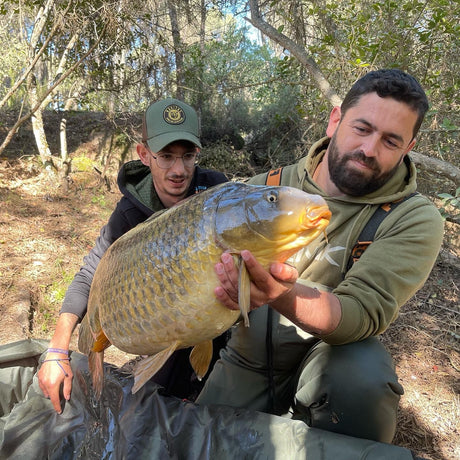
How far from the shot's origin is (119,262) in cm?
116

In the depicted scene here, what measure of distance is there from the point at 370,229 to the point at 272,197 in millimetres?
705

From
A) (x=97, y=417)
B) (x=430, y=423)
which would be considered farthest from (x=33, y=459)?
(x=430, y=423)

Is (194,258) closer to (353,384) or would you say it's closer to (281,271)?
(281,271)

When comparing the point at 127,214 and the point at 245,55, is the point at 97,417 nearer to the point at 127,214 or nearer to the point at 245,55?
the point at 127,214

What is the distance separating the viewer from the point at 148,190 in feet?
6.07

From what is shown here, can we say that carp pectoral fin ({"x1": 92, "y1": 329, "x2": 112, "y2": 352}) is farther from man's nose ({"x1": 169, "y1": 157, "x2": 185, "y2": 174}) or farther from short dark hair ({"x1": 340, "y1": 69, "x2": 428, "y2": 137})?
short dark hair ({"x1": 340, "y1": 69, "x2": 428, "y2": 137})

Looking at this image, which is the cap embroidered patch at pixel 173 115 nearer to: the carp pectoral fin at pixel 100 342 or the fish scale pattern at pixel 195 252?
the fish scale pattern at pixel 195 252

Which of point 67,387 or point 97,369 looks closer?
point 97,369

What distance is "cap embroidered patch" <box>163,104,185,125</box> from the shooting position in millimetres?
1651

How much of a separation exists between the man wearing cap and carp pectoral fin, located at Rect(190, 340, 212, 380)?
61 cm

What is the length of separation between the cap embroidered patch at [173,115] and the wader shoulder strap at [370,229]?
0.84 metres

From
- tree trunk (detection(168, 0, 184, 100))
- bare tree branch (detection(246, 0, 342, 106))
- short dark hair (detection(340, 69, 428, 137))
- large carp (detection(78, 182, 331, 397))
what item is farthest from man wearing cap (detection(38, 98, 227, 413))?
tree trunk (detection(168, 0, 184, 100))

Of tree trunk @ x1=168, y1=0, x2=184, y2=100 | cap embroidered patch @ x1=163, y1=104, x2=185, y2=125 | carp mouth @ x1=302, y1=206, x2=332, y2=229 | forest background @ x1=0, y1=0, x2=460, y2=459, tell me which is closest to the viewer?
carp mouth @ x1=302, y1=206, x2=332, y2=229

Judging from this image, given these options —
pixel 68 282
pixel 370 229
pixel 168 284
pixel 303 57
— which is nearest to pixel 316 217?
pixel 168 284
